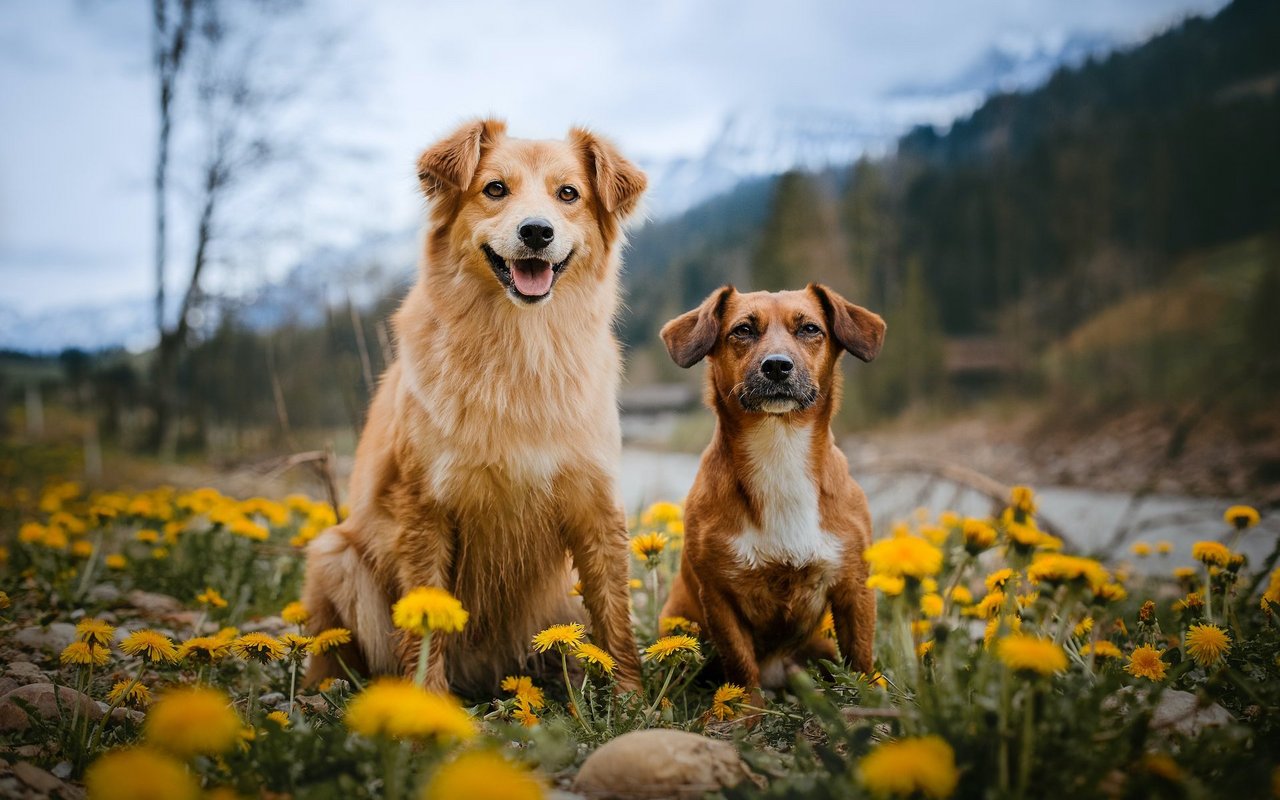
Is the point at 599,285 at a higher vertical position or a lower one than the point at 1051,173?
lower

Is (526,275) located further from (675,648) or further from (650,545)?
(675,648)

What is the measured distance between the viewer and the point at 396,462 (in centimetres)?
289

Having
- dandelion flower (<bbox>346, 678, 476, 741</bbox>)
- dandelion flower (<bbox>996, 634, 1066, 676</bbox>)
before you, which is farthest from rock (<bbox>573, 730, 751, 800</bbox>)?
dandelion flower (<bbox>996, 634, 1066, 676</bbox>)

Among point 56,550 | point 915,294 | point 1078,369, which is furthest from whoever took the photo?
point 915,294

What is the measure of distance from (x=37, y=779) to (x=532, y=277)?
1.98 meters

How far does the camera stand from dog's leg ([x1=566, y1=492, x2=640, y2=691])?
2904 mm

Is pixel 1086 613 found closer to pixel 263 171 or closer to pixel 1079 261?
pixel 263 171

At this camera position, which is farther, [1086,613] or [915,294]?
[915,294]

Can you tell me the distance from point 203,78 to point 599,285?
1313cm

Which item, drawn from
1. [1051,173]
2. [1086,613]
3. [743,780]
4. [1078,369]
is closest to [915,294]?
[1078,369]

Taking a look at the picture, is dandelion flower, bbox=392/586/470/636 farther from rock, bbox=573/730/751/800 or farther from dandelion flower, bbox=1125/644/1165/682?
dandelion flower, bbox=1125/644/1165/682

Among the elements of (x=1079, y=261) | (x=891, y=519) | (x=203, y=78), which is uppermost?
(x=203, y=78)

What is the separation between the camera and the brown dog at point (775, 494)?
276cm

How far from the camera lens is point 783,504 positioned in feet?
9.18
